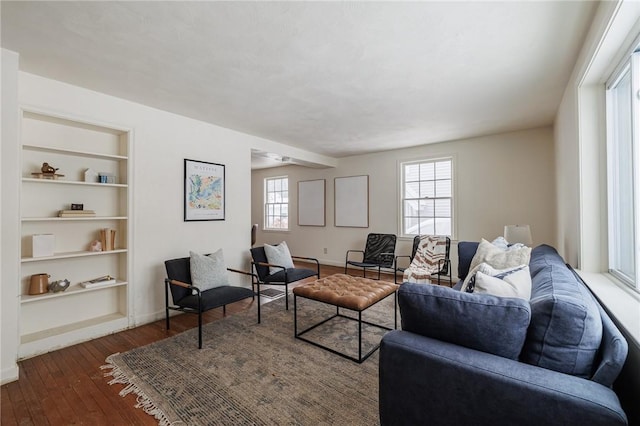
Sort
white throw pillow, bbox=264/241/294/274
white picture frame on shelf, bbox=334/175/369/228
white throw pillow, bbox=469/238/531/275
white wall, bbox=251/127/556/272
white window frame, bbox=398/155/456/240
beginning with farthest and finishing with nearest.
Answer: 1. white picture frame on shelf, bbox=334/175/369/228
2. white window frame, bbox=398/155/456/240
3. white wall, bbox=251/127/556/272
4. white throw pillow, bbox=264/241/294/274
5. white throw pillow, bbox=469/238/531/275

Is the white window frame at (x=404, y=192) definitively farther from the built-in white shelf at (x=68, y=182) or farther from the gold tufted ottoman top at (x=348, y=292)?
the built-in white shelf at (x=68, y=182)

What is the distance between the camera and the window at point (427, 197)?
5.06 meters

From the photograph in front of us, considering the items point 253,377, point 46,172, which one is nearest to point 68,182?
point 46,172

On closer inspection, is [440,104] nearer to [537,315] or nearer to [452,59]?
[452,59]

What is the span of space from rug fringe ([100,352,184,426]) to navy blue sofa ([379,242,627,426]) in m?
1.32

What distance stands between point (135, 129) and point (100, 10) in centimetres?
160

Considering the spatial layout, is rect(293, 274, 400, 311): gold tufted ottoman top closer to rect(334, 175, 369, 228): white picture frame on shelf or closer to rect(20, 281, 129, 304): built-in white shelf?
rect(20, 281, 129, 304): built-in white shelf

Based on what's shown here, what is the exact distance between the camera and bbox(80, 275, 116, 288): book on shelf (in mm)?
2806

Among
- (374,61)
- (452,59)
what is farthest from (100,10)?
(452,59)

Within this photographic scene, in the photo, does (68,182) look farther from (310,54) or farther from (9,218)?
(310,54)

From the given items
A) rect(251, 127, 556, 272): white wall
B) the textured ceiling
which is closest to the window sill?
the textured ceiling

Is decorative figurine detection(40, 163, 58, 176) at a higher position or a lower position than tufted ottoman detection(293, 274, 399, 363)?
higher

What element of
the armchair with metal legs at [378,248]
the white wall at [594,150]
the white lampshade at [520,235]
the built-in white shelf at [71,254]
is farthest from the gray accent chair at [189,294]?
the white lampshade at [520,235]

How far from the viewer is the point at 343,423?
1.65 m
